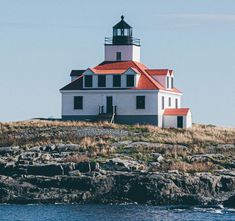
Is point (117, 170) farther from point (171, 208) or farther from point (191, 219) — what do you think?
point (191, 219)

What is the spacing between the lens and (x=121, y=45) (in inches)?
3745

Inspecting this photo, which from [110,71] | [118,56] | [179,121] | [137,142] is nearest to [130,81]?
[110,71]

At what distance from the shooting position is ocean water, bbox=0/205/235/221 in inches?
2559

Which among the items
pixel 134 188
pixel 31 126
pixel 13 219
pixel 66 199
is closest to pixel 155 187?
pixel 134 188

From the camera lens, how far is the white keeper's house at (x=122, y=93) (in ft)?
304

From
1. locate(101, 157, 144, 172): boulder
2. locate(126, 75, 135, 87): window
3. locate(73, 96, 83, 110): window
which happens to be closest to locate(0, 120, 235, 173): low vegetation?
locate(101, 157, 144, 172): boulder

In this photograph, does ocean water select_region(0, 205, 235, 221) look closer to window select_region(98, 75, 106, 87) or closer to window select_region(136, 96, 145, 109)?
window select_region(136, 96, 145, 109)

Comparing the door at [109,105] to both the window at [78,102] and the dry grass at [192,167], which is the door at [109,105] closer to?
the window at [78,102]

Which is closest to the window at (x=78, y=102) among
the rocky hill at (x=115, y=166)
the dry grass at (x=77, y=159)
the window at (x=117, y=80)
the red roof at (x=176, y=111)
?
the window at (x=117, y=80)

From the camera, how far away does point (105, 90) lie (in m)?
93.2

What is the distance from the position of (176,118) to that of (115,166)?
1929 cm

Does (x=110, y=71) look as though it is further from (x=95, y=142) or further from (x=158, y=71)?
(x=95, y=142)

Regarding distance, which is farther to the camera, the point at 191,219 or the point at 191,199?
the point at 191,199

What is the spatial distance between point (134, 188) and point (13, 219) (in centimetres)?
1061
